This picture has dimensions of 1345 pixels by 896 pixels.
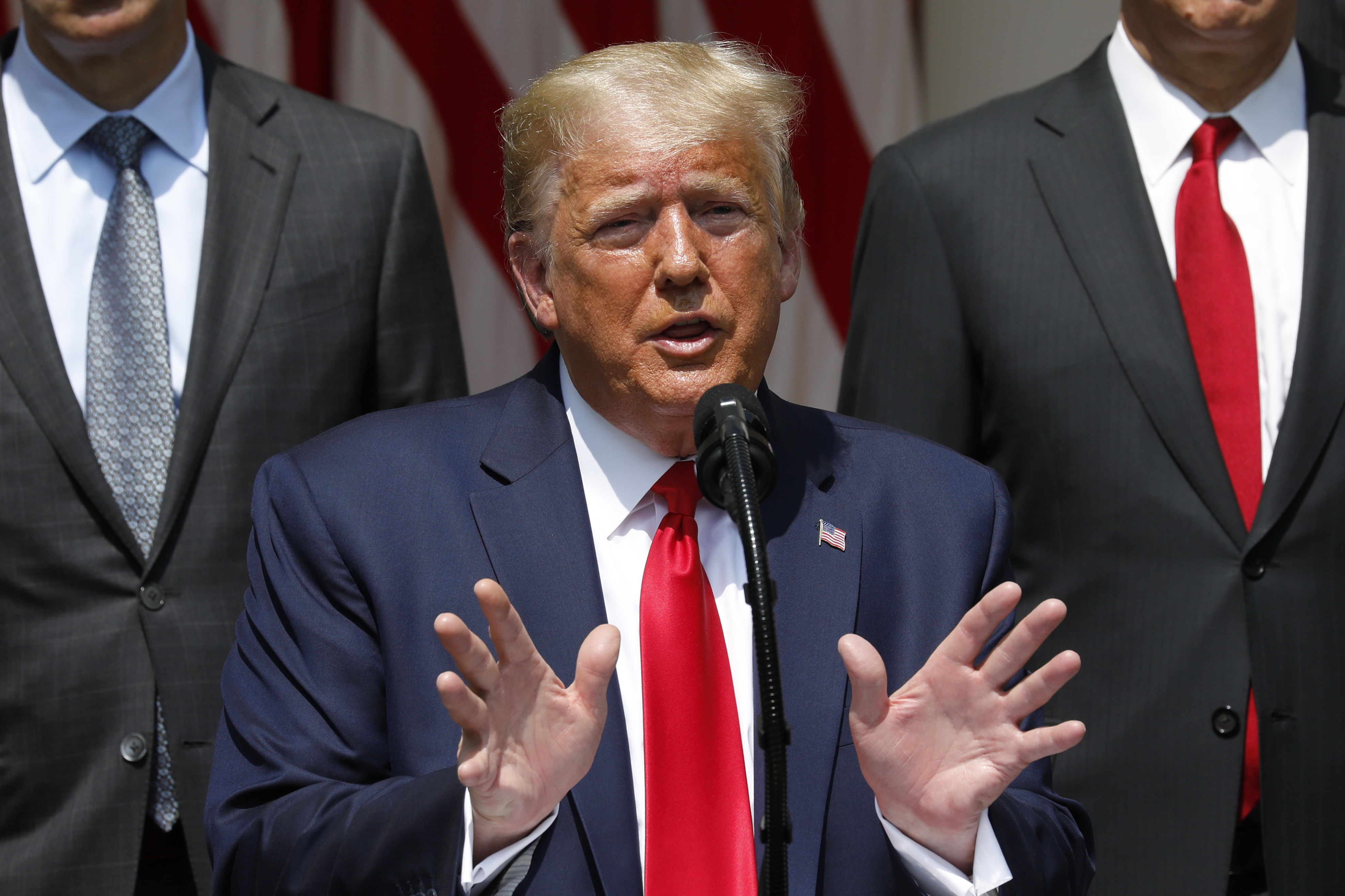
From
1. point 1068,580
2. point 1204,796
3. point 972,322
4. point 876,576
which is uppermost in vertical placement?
point 972,322

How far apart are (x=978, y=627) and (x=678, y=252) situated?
63cm

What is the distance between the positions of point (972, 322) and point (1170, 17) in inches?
24.3

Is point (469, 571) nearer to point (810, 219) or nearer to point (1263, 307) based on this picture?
point (1263, 307)

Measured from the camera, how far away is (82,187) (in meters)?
2.79

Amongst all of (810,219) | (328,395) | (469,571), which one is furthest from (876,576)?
(810,219)

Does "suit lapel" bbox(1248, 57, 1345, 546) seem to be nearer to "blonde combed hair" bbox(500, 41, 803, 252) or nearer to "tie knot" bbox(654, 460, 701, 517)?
"blonde combed hair" bbox(500, 41, 803, 252)

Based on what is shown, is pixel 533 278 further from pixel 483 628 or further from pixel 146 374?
pixel 146 374

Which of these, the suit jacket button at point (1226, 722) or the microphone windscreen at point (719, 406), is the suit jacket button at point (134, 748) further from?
the suit jacket button at point (1226, 722)

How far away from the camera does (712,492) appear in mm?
1606

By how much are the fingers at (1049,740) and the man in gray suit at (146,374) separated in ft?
4.75

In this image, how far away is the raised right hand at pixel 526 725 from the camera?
66.1 inches

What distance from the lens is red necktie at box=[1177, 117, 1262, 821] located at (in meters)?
2.67

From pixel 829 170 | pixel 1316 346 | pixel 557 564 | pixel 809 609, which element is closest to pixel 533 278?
pixel 557 564

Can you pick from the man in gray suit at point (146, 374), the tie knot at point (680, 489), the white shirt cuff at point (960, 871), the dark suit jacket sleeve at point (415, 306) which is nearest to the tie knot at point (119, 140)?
the man in gray suit at point (146, 374)
